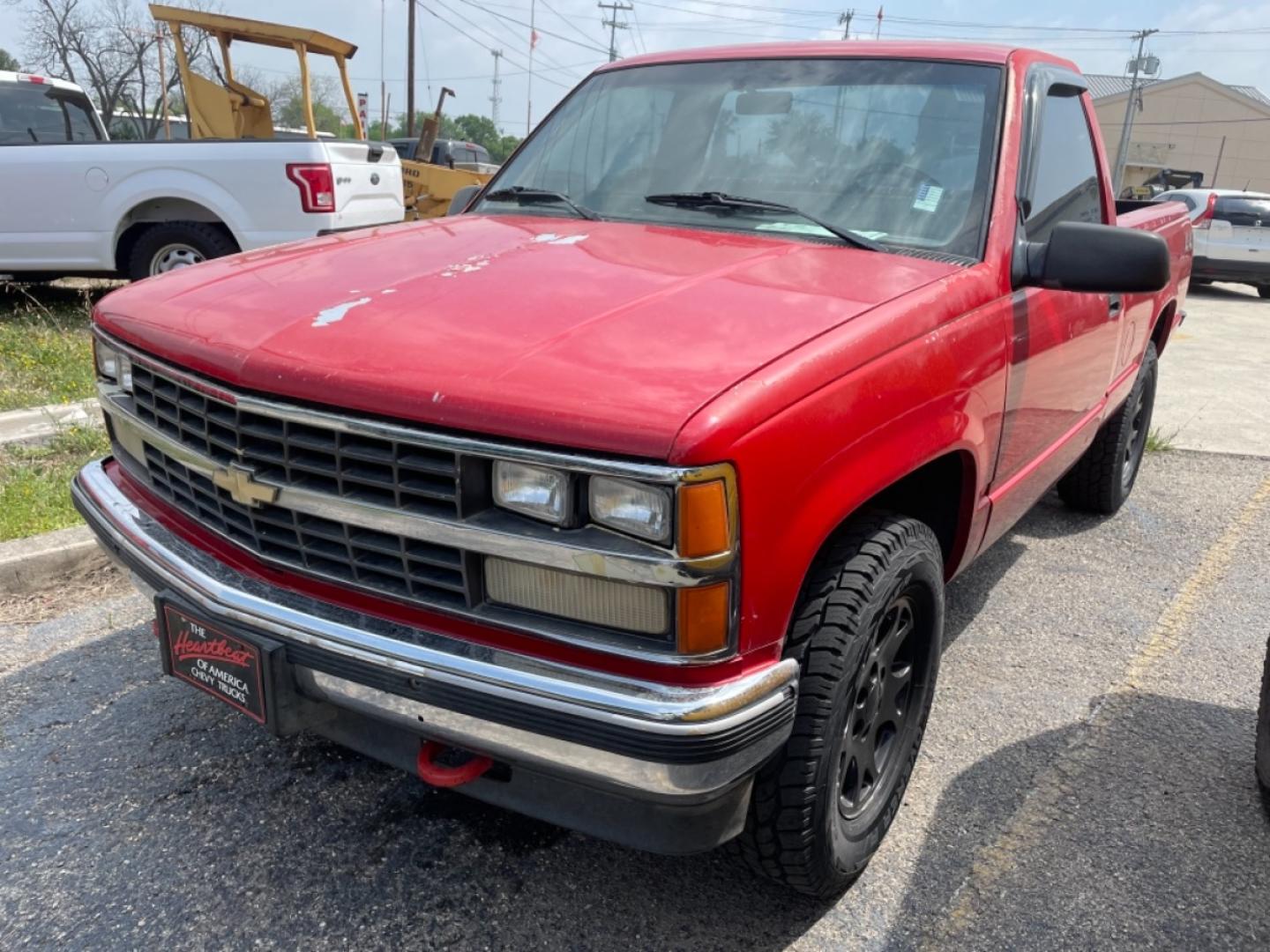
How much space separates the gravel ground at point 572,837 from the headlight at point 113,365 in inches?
39.2

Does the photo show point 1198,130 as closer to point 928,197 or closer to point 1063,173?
point 1063,173

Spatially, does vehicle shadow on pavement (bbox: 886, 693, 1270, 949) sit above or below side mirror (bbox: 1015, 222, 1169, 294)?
below

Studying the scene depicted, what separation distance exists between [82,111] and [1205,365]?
1046cm

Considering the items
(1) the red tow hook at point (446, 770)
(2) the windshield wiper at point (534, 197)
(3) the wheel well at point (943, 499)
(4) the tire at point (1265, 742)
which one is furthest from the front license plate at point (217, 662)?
(4) the tire at point (1265, 742)

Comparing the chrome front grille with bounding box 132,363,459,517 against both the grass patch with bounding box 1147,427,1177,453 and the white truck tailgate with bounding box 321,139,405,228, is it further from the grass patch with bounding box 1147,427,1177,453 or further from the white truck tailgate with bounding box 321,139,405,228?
the white truck tailgate with bounding box 321,139,405,228

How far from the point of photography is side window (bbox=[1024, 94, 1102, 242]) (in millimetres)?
3070

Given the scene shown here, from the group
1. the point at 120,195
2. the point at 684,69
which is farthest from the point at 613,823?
the point at 120,195

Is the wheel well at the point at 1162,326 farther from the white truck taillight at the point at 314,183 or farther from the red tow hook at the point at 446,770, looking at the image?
the white truck taillight at the point at 314,183

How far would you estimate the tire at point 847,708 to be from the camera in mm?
1965

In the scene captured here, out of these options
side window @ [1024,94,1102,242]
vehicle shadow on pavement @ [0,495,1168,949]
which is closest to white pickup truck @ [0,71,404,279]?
vehicle shadow on pavement @ [0,495,1168,949]

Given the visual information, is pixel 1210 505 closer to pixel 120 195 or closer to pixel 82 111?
pixel 120 195

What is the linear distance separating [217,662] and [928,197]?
2106 mm

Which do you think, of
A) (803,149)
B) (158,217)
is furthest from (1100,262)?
(158,217)

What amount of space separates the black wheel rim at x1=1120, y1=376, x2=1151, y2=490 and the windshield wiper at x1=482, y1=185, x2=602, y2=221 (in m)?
3.00
